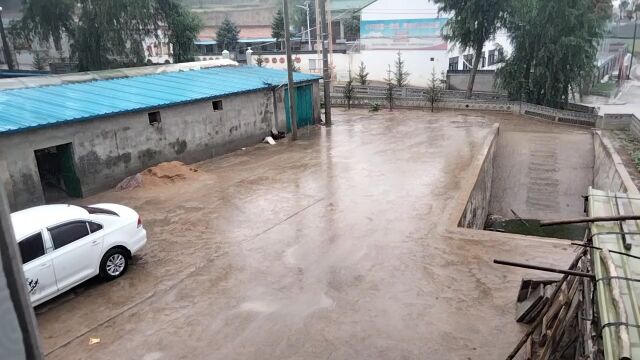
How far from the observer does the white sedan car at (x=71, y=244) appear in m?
7.65

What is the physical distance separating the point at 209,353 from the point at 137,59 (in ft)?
96.1

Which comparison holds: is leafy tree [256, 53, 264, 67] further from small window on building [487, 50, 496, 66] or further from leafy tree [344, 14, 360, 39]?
small window on building [487, 50, 496, 66]

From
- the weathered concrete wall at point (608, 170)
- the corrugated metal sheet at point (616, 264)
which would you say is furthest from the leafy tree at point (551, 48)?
the corrugated metal sheet at point (616, 264)

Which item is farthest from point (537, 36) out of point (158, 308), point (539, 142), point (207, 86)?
point (158, 308)

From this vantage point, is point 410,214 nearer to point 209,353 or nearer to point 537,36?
point 209,353

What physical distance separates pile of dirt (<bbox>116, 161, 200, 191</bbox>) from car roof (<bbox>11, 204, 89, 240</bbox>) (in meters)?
5.94

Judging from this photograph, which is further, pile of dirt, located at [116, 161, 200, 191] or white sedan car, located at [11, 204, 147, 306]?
pile of dirt, located at [116, 161, 200, 191]

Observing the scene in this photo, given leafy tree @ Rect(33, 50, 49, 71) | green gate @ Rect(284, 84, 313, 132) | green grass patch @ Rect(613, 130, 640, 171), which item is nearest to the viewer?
green grass patch @ Rect(613, 130, 640, 171)

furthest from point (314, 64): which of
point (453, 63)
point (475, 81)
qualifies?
point (475, 81)

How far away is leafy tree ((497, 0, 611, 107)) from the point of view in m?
24.3

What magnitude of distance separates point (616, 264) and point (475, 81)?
32782mm

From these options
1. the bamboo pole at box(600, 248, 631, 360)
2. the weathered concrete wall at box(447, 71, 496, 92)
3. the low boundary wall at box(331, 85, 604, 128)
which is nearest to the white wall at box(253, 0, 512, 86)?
the weathered concrete wall at box(447, 71, 496, 92)

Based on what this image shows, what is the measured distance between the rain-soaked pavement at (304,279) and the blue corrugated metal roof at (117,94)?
2.60 metres

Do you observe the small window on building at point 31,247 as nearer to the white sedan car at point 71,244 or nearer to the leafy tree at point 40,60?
the white sedan car at point 71,244
